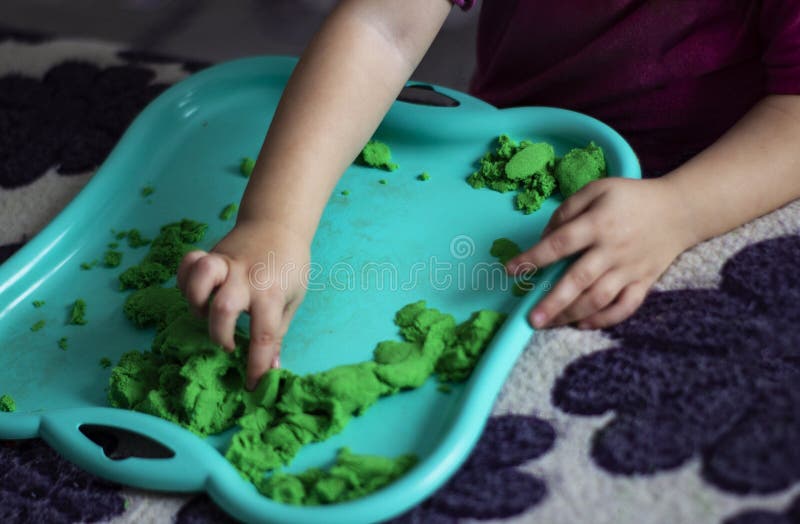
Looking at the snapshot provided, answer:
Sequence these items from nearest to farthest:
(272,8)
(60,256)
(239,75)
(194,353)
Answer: (194,353) → (60,256) → (239,75) → (272,8)

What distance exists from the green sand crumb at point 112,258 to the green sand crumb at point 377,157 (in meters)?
0.18

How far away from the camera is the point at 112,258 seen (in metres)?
0.62

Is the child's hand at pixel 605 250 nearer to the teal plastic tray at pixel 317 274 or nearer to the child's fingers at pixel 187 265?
the teal plastic tray at pixel 317 274

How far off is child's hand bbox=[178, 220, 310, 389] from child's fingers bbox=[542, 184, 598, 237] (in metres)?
0.14

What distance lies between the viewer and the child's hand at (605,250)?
0.50 m

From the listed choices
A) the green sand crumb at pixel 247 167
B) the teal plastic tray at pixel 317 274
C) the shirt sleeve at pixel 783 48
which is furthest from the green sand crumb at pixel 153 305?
the shirt sleeve at pixel 783 48

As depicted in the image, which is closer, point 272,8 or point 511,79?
point 511,79

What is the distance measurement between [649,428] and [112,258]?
37cm

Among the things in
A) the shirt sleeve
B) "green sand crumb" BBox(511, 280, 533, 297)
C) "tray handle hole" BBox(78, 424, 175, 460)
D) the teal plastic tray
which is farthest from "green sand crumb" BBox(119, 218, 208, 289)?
the shirt sleeve

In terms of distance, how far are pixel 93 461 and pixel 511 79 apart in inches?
17.4

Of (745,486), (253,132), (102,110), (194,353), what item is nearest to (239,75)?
(253,132)

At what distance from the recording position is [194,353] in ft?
1.63

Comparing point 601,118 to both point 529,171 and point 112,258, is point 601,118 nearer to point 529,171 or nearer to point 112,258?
point 529,171

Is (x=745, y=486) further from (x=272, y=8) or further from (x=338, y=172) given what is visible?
(x=272, y=8)
